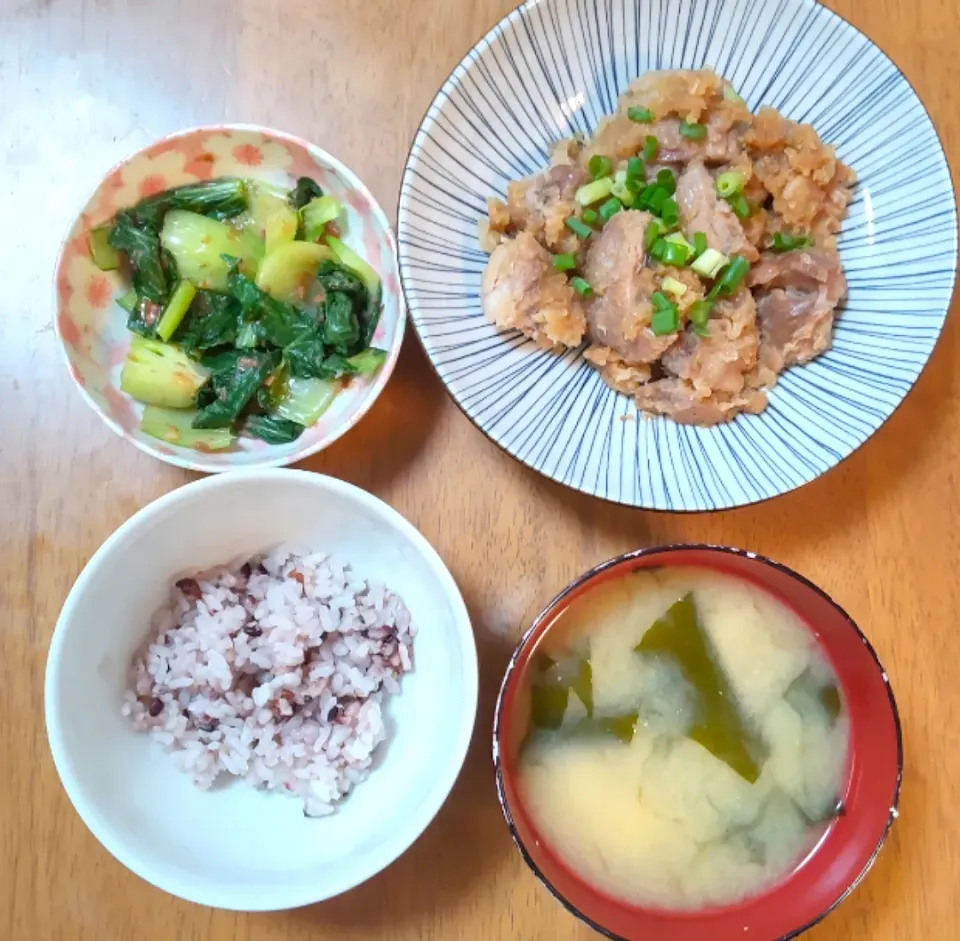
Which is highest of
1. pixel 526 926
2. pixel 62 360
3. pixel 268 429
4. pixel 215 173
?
pixel 215 173

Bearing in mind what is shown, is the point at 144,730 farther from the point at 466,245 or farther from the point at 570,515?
the point at 466,245

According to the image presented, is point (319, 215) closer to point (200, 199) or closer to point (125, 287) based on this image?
point (200, 199)

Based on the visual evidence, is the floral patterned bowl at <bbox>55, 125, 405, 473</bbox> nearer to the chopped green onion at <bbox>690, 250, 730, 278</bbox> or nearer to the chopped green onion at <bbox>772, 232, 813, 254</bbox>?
the chopped green onion at <bbox>690, 250, 730, 278</bbox>

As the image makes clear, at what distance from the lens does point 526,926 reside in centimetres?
150

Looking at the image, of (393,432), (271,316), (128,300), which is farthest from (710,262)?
(128,300)

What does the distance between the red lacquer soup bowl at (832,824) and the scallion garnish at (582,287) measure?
44 cm

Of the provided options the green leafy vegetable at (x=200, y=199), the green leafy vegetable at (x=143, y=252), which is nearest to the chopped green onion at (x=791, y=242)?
the green leafy vegetable at (x=200, y=199)

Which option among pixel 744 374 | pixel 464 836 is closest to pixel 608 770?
pixel 464 836

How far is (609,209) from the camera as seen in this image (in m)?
1.54

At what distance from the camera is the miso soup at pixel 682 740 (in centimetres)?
133

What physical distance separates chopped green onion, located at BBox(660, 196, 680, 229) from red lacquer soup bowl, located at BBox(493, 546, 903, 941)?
1.72 feet

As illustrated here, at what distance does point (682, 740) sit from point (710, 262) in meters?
0.69

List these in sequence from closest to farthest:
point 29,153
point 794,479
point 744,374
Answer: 1. point 794,479
2. point 744,374
3. point 29,153

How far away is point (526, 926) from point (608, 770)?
1.12 ft
